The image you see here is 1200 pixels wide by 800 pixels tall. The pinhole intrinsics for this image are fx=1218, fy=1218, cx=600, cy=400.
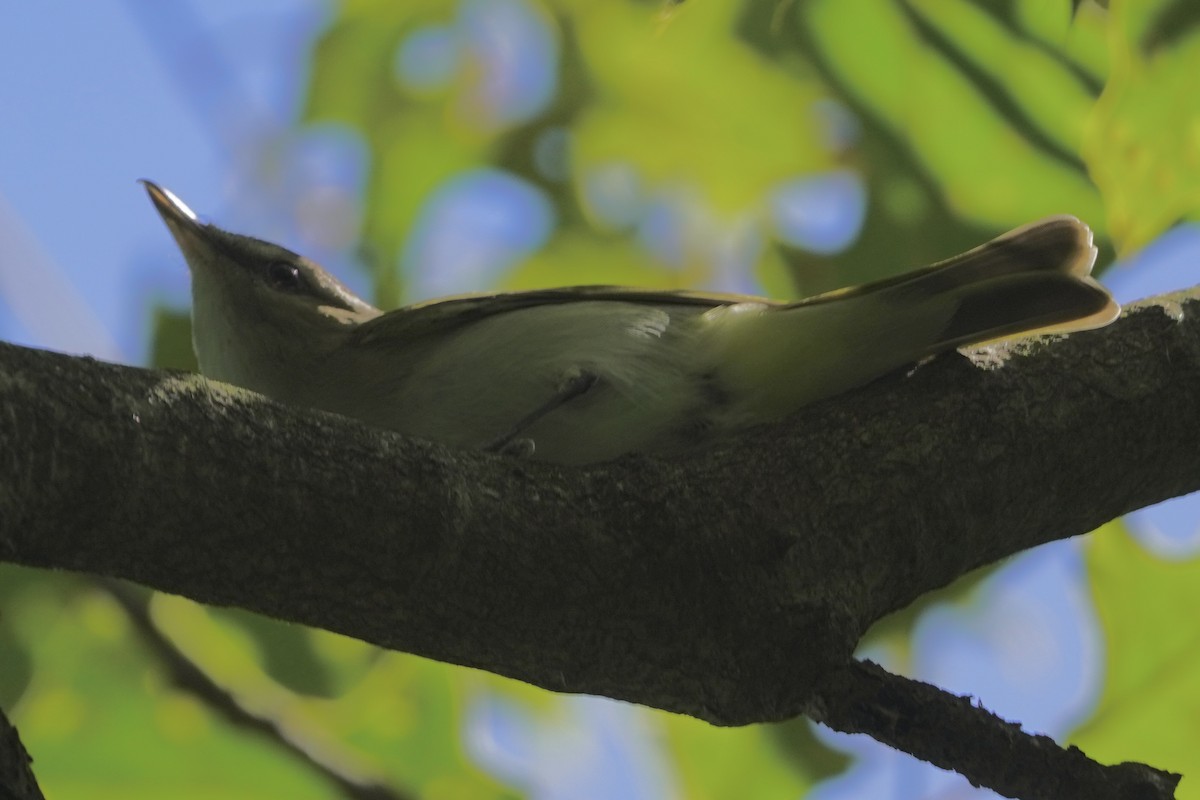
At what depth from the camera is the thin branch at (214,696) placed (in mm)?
3498

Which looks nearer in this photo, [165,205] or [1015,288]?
→ [1015,288]

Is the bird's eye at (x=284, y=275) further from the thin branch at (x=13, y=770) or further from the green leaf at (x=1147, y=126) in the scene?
the green leaf at (x=1147, y=126)

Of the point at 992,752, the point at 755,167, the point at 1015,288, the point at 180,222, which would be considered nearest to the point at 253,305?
the point at 180,222

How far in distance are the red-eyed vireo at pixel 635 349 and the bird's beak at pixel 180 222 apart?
40 cm

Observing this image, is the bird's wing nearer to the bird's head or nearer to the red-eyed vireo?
the red-eyed vireo

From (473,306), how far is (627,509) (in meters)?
1.08

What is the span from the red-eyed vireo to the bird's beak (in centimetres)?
40

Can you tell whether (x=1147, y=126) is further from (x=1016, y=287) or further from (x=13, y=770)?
(x=13, y=770)

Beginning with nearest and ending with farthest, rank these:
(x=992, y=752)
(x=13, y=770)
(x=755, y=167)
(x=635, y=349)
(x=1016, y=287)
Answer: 1. (x=13, y=770)
2. (x=992, y=752)
3. (x=1016, y=287)
4. (x=635, y=349)
5. (x=755, y=167)

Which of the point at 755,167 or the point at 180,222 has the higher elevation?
the point at 755,167

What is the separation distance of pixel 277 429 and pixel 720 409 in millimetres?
1281

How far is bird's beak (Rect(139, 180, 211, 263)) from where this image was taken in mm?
3689

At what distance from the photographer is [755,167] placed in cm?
432

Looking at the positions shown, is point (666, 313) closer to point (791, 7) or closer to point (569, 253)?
point (569, 253)
